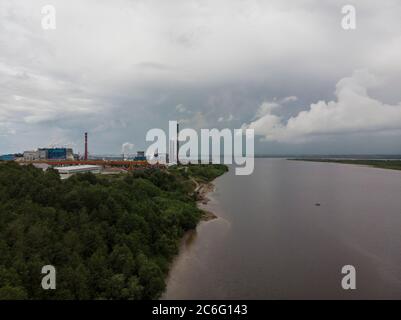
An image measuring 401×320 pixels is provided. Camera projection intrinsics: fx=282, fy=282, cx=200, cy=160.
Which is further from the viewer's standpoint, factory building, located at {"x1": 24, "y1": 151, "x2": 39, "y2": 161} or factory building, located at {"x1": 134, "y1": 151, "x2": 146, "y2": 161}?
factory building, located at {"x1": 24, "y1": 151, "x2": 39, "y2": 161}

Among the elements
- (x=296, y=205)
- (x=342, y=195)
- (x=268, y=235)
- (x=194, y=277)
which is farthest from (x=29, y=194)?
(x=342, y=195)

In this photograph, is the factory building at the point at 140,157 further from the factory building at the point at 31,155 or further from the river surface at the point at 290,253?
the river surface at the point at 290,253

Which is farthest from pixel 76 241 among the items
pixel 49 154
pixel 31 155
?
pixel 31 155

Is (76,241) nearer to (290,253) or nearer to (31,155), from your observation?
(290,253)

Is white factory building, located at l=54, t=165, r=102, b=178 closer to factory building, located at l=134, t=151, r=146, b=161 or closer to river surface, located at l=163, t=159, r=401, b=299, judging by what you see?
river surface, located at l=163, t=159, r=401, b=299

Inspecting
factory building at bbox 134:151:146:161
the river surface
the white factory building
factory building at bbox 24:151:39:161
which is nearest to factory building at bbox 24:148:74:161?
factory building at bbox 24:151:39:161

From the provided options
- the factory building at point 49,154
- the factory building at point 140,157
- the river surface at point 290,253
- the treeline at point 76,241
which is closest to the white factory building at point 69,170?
the river surface at point 290,253
